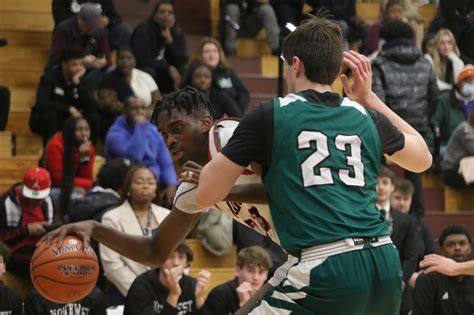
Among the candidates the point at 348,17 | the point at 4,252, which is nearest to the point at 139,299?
the point at 4,252

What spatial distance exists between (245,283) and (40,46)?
18.1 feet

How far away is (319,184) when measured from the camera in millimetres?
4777

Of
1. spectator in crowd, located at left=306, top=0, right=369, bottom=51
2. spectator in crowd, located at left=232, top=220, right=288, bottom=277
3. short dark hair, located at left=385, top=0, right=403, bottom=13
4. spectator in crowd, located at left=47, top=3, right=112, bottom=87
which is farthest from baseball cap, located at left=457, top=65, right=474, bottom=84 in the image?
spectator in crowd, located at left=47, top=3, right=112, bottom=87

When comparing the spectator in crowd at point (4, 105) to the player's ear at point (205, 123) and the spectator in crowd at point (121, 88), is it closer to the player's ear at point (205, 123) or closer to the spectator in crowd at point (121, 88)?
the spectator in crowd at point (121, 88)

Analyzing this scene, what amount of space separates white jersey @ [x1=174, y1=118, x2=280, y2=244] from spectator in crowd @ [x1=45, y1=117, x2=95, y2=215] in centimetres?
553

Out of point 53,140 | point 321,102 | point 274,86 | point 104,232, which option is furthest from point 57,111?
point 321,102

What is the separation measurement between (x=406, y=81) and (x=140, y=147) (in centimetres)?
275

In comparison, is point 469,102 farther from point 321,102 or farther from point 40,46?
point 321,102

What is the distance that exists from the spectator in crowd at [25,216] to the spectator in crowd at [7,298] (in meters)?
0.68

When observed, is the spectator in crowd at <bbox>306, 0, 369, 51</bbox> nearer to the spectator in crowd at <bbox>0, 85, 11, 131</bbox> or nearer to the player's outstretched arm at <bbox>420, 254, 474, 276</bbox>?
the spectator in crowd at <bbox>0, 85, 11, 131</bbox>

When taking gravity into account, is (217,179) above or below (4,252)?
above

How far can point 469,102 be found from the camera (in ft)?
43.5

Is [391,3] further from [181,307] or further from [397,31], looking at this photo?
[181,307]

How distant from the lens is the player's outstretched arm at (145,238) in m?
5.84
